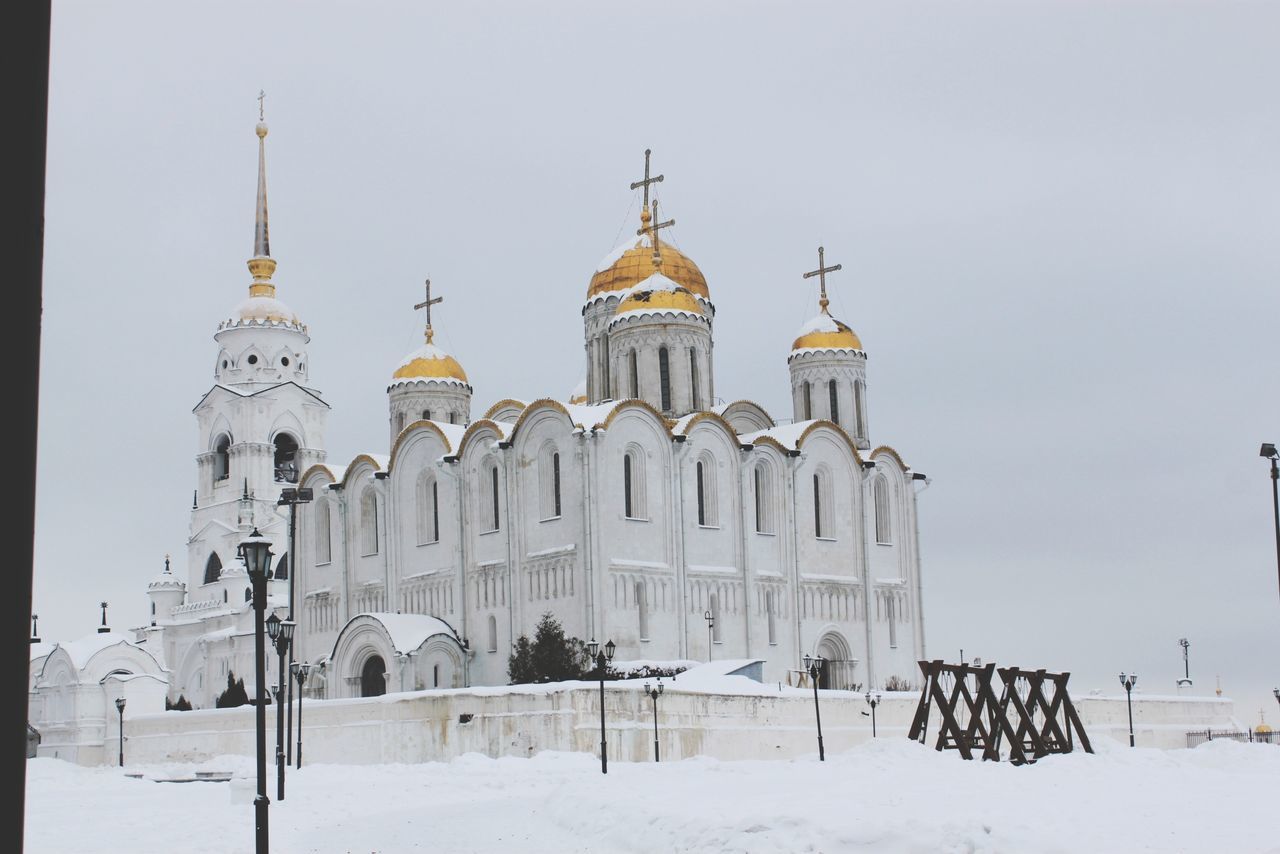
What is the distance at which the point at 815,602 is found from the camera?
45.4 metres

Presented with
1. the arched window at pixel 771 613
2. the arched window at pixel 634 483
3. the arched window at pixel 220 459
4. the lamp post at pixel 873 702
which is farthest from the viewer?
the arched window at pixel 220 459

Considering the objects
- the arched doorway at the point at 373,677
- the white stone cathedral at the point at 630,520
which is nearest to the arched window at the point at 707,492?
the white stone cathedral at the point at 630,520

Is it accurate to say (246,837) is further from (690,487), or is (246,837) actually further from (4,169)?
(690,487)

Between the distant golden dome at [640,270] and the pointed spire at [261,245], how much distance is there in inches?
798

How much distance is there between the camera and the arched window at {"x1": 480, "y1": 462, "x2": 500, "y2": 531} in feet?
144

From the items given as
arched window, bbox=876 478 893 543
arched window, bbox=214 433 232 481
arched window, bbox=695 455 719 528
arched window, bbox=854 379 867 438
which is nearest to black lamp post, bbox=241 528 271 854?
arched window, bbox=695 455 719 528

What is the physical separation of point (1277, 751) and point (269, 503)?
43.0 m

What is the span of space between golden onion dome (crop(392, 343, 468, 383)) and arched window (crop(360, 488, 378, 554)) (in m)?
6.34

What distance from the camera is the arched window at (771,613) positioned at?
144 ft

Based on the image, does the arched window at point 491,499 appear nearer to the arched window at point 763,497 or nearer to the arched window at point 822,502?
the arched window at point 763,497

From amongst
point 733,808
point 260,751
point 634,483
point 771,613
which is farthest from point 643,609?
point 260,751

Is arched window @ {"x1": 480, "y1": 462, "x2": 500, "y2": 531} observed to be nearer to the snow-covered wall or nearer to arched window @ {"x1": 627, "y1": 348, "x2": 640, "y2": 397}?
arched window @ {"x1": 627, "y1": 348, "x2": 640, "y2": 397}

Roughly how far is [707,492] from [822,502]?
5.13 meters

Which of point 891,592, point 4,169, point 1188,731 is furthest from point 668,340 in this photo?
point 4,169
